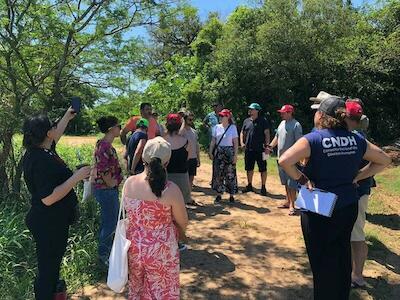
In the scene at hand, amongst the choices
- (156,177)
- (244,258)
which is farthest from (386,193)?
(156,177)

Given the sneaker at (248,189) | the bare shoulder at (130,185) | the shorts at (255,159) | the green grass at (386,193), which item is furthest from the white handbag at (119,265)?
the sneaker at (248,189)

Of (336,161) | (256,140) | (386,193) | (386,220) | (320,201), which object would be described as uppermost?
(256,140)

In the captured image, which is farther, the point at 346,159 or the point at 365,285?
the point at 365,285

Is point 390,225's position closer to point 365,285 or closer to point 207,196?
point 365,285

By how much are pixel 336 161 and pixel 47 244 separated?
2230 mm

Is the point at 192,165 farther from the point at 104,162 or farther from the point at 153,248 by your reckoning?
the point at 153,248

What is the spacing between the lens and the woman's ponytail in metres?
3.02

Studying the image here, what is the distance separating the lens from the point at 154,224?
3107mm

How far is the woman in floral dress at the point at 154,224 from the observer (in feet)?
10.0

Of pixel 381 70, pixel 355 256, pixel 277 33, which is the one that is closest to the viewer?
pixel 355 256

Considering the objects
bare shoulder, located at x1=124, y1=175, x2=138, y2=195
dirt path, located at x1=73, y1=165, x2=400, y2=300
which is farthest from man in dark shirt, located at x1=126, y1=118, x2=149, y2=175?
bare shoulder, located at x1=124, y1=175, x2=138, y2=195

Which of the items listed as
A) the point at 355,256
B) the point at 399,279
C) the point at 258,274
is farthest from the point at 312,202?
the point at 399,279

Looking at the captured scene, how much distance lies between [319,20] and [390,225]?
10.5 meters

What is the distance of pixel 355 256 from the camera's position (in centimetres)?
447
